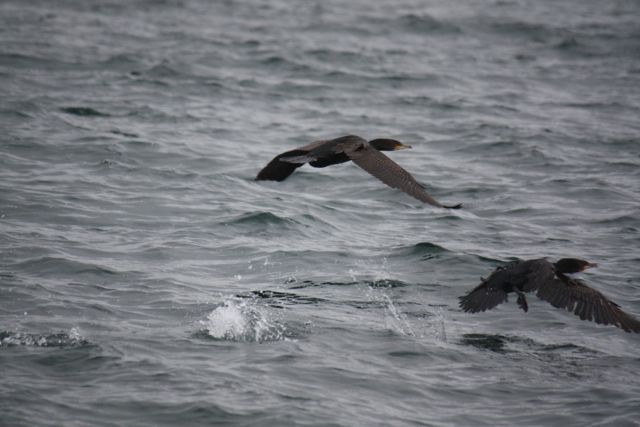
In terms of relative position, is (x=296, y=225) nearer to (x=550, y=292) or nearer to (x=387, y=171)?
(x=387, y=171)

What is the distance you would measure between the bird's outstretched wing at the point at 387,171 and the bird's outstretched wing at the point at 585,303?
145cm

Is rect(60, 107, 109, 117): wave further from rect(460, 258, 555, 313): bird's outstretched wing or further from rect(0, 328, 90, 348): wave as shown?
rect(460, 258, 555, 313): bird's outstretched wing

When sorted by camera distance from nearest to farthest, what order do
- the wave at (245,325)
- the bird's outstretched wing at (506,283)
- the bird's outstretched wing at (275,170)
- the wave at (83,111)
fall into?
the wave at (245,325) < the bird's outstretched wing at (506,283) < the bird's outstretched wing at (275,170) < the wave at (83,111)

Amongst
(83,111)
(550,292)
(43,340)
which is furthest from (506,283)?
(83,111)

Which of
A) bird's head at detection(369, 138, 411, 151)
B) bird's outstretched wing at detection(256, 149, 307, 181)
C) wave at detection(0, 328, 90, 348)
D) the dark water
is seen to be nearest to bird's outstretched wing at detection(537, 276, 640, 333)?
the dark water

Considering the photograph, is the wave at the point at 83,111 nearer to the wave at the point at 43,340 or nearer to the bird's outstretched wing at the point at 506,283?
the wave at the point at 43,340

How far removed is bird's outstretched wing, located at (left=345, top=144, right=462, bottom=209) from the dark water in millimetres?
1228

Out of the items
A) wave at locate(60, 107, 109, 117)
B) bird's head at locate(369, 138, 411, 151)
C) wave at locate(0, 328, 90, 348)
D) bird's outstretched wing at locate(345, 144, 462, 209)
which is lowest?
wave at locate(0, 328, 90, 348)

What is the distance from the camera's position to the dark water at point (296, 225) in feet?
23.4

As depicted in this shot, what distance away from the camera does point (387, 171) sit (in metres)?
8.60

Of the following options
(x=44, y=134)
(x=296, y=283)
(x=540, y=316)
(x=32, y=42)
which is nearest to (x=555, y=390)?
(x=540, y=316)

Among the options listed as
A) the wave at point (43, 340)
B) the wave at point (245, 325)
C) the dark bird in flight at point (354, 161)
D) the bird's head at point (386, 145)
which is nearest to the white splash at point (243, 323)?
the wave at point (245, 325)

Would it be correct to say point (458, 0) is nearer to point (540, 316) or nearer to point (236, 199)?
point (236, 199)

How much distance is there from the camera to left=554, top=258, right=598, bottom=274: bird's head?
28.4 ft
